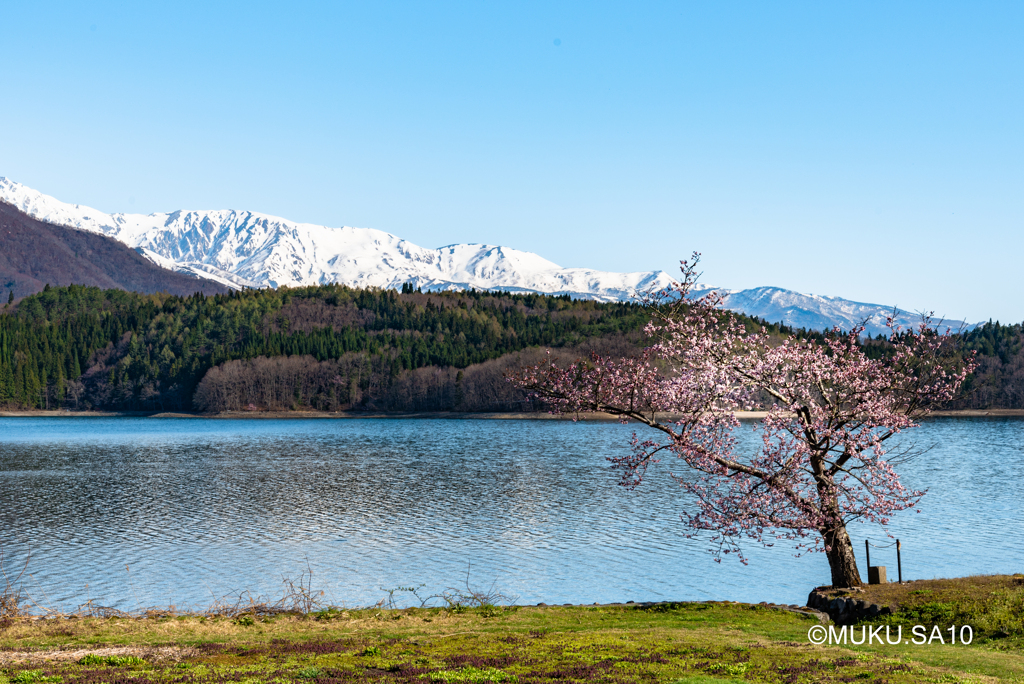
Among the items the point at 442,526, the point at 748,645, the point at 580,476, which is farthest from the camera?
the point at 580,476

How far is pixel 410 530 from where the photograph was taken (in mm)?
54500

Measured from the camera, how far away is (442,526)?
55.9 meters

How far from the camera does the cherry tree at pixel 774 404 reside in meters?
27.5

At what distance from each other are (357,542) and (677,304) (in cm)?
2875

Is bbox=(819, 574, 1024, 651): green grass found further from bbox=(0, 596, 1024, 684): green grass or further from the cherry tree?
the cherry tree

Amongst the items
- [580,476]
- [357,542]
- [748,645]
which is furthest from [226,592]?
[580,476]

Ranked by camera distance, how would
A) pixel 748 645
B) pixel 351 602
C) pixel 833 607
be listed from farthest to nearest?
1. pixel 351 602
2. pixel 833 607
3. pixel 748 645

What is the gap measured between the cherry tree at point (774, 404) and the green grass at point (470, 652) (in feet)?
12.9

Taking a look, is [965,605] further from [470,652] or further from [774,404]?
[470,652]

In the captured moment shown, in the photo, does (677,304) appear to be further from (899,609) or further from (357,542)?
(357,542)

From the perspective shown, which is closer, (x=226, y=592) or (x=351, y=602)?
(x=351, y=602)

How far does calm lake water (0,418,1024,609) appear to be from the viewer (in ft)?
133

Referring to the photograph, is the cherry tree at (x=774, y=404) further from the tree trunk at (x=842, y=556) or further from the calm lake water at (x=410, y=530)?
the calm lake water at (x=410, y=530)

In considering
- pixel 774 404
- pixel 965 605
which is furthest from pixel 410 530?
pixel 965 605
